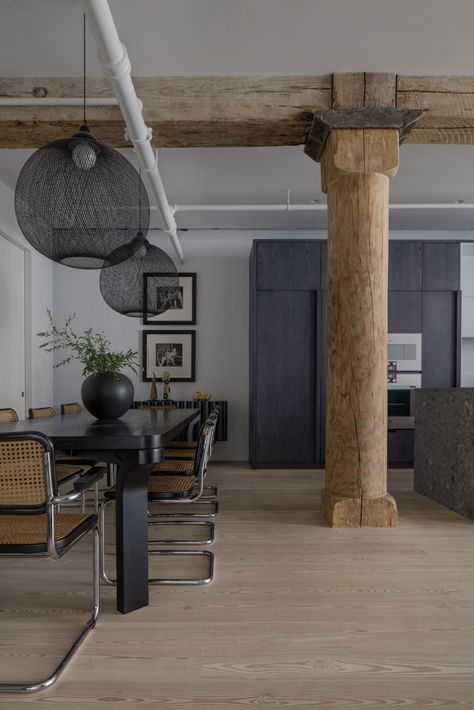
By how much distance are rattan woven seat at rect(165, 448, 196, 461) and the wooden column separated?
1.19 meters

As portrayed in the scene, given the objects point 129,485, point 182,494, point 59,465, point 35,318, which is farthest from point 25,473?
point 35,318

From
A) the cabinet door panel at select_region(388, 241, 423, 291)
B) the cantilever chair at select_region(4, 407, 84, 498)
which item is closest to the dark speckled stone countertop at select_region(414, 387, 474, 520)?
the cabinet door panel at select_region(388, 241, 423, 291)

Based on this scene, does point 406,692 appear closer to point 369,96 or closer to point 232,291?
point 369,96

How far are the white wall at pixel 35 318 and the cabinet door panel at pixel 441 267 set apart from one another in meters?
4.54

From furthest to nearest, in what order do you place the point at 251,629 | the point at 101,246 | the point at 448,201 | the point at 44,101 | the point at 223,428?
the point at 223,428
the point at 448,201
the point at 44,101
the point at 101,246
the point at 251,629

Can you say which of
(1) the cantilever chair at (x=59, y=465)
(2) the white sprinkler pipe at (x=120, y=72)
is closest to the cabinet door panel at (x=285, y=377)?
(2) the white sprinkler pipe at (x=120, y=72)

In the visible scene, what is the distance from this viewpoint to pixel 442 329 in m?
6.05

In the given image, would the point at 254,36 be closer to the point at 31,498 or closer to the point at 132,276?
the point at 132,276

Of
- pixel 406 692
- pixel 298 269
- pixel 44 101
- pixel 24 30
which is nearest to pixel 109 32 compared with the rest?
pixel 24 30

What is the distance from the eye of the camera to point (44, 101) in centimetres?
350

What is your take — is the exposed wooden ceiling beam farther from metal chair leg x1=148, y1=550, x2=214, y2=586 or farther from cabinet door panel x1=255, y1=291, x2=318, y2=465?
metal chair leg x1=148, y1=550, x2=214, y2=586

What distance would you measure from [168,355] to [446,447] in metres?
3.70

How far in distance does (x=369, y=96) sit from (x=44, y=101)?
7.27 feet

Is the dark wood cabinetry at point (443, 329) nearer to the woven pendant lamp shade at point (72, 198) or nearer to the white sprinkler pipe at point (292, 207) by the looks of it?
the white sprinkler pipe at point (292, 207)
